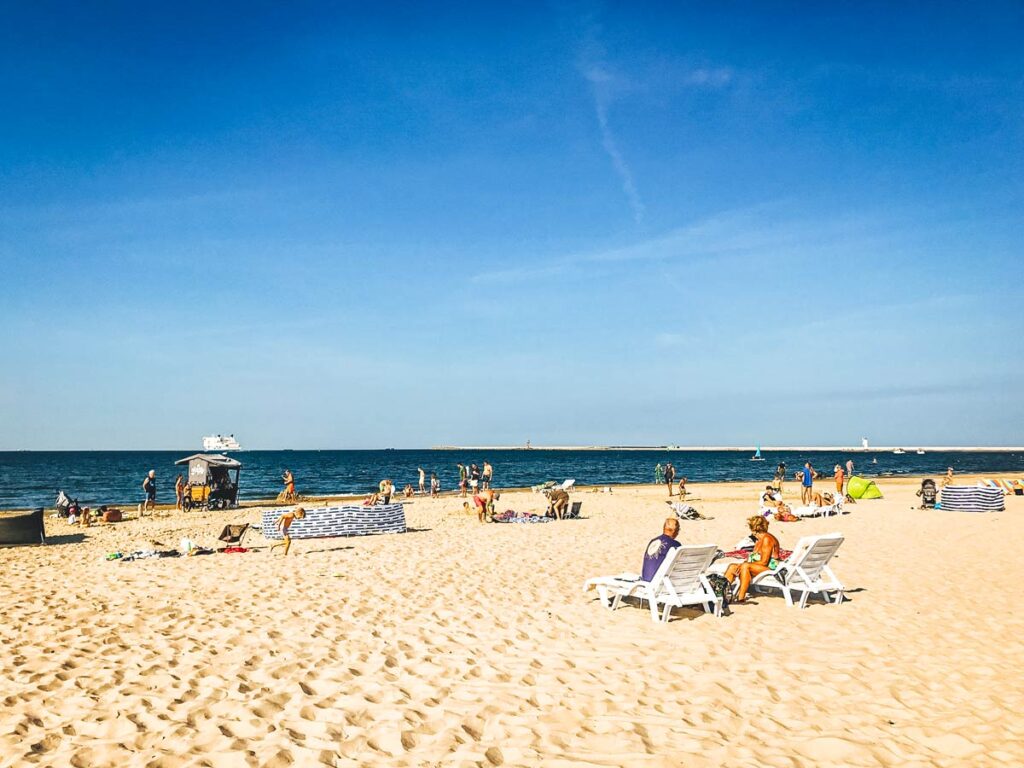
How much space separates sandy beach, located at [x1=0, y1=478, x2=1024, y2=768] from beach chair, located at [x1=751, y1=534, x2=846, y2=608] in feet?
1.03

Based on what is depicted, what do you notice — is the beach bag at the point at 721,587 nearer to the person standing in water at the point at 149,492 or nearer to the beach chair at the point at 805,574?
the beach chair at the point at 805,574

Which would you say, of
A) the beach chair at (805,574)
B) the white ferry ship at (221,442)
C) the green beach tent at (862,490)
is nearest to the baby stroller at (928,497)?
the green beach tent at (862,490)

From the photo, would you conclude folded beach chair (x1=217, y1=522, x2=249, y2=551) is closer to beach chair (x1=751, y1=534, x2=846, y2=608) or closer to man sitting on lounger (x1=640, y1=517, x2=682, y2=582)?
man sitting on lounger (x1=640, y1=517, x2=682, y2=582)

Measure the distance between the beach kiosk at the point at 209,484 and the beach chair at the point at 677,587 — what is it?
2449cm

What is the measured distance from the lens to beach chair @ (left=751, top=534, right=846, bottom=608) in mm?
9453

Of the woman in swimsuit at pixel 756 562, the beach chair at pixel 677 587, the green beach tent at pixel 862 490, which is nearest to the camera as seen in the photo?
the beach chair at pixel 677 587

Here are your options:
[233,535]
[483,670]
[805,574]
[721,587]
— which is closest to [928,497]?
[805,574]

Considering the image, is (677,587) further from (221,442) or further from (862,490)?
(221,442)

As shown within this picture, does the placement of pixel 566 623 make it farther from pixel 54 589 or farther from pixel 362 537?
pixel 362 537

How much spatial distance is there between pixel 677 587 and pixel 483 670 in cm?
331

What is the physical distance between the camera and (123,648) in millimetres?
6879

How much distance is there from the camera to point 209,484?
29.3 meters

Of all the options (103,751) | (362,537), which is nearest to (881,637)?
(103,751)

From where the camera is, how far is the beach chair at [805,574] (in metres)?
9.45
